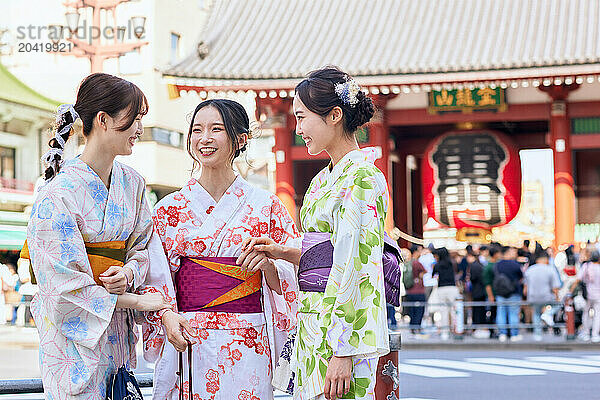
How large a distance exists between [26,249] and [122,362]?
56 cm

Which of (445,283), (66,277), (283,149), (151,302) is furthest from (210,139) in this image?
(283,149)

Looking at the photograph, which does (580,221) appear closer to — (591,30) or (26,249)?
(591,30)

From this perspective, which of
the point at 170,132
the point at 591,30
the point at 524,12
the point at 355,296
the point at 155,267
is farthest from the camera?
the point at 170,132

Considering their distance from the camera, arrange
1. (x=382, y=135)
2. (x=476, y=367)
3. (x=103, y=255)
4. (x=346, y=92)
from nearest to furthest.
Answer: (x=103, y=255) < (x=346, y=92) < (x=476, y=367) < (x=382, y=135)

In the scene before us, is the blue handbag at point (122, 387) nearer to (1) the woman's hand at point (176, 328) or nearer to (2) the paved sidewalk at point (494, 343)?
(1) the woman's hand at point (176, 328)

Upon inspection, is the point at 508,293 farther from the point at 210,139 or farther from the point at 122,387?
the point at 122,387

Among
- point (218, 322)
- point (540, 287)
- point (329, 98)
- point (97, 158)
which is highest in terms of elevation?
point (329, 98)

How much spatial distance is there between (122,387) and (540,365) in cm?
871

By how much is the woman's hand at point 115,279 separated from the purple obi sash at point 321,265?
2.21ft

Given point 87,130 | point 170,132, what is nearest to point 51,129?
point 87,130

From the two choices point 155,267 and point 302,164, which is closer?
point 155,267

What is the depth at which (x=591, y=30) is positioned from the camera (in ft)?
51.4

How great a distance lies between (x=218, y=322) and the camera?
3701 millimetres

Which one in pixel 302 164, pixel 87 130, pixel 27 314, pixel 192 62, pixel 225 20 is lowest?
pixel 27 314
